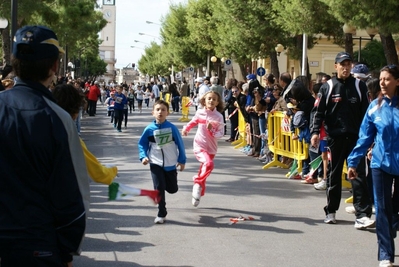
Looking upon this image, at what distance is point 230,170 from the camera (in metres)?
14.7

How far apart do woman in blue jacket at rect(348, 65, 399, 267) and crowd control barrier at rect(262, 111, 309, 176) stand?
646 cm

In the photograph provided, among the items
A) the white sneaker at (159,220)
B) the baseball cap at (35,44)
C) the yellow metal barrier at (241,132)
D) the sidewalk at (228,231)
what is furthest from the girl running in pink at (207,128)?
the yellow metal barrier at (241,132)

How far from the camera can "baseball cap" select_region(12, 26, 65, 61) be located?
128 inches

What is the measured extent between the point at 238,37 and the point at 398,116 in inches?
1089

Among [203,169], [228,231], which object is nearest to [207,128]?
[203,169]

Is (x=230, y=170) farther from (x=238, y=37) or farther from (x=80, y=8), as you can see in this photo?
(x=80, y=8)

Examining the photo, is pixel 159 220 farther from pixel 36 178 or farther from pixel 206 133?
pixel 36 178

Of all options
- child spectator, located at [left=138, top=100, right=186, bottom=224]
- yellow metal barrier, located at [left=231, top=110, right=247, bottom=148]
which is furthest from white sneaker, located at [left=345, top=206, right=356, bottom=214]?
yellow metal barrier, located at [left=231, top=110, right=247, bottom=148]

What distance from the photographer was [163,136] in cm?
900

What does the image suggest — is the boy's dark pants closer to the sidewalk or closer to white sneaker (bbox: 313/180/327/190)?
the sidewalk

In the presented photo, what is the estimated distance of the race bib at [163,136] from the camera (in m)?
8.98

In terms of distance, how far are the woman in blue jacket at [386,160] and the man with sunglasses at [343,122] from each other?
6.22ft

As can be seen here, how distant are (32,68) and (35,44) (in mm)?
Result: 110

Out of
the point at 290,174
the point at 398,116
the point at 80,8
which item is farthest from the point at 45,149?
the point at 80,8
